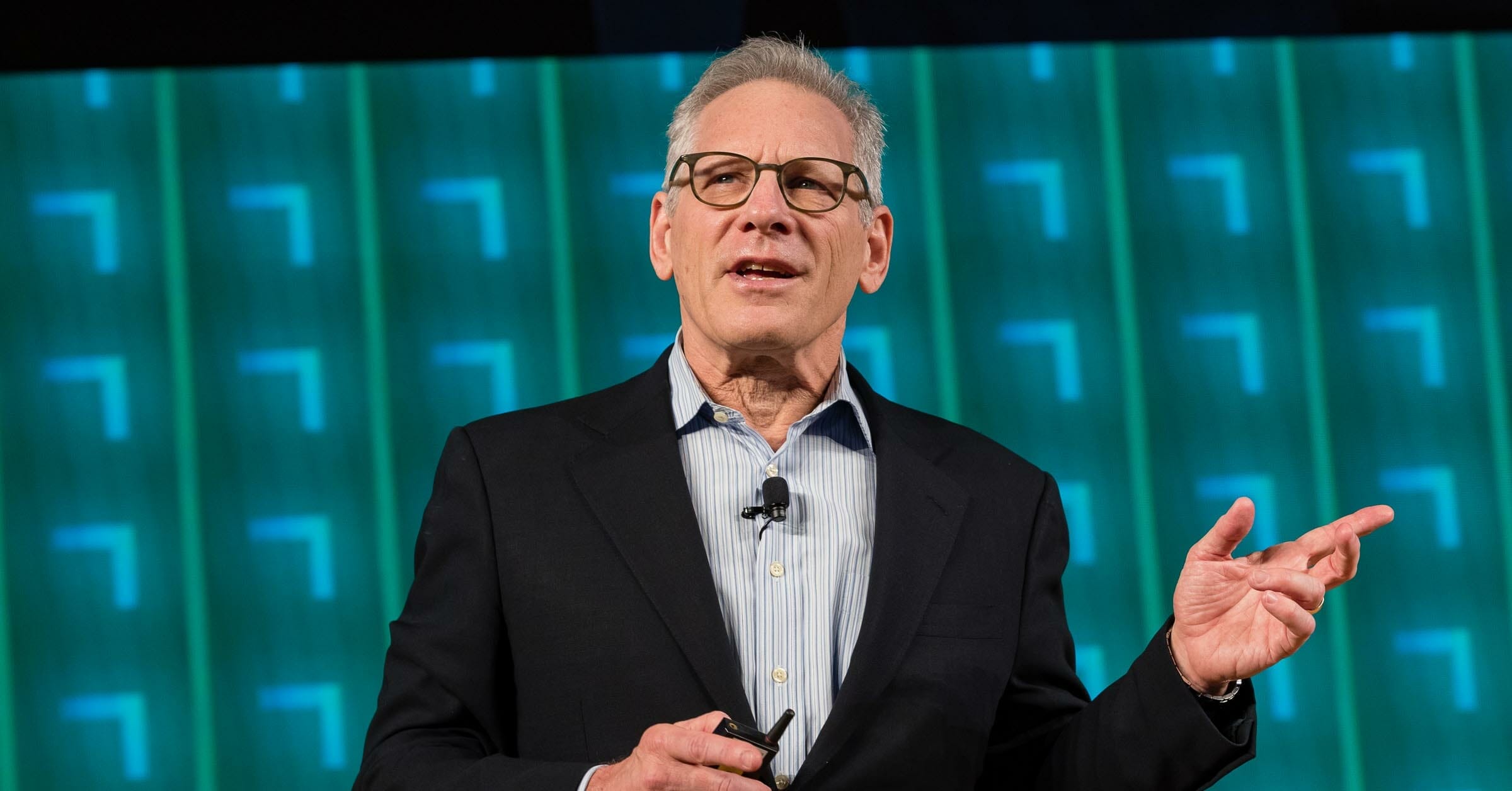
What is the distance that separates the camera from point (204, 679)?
2344mm

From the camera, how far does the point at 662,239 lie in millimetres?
1689

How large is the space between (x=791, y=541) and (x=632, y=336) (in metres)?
1.07

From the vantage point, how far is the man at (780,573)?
134cm

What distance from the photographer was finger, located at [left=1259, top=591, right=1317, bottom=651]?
1.18 m

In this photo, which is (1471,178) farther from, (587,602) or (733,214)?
(587,602)

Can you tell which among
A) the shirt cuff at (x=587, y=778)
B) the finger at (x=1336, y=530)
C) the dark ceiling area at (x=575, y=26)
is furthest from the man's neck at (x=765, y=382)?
the dark ceiling area at (x=575, y=26)

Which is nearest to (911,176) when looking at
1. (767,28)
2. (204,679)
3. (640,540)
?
(767,28)

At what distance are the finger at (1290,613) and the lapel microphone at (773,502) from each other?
0.50 metres

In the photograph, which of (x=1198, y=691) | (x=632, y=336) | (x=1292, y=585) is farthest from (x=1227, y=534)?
(x=632, y=336)

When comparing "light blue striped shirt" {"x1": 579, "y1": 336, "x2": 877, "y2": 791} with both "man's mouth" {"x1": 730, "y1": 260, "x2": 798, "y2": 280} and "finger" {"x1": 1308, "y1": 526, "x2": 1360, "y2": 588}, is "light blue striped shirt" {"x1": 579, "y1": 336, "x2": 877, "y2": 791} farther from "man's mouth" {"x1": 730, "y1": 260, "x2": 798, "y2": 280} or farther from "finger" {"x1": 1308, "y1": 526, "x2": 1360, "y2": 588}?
"finger" {"x1": 1308, "y1": 526, "x2": 1360, "y2": 588}

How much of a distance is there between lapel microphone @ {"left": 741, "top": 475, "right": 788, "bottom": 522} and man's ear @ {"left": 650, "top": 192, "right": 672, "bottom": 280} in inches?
13.9

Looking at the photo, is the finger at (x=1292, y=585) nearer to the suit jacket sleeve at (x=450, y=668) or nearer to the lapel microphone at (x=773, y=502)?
the lapel microphone at (x=773, y=502)

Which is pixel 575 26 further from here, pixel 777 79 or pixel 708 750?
pixel 708 750

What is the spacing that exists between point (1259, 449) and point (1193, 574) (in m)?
1.37
